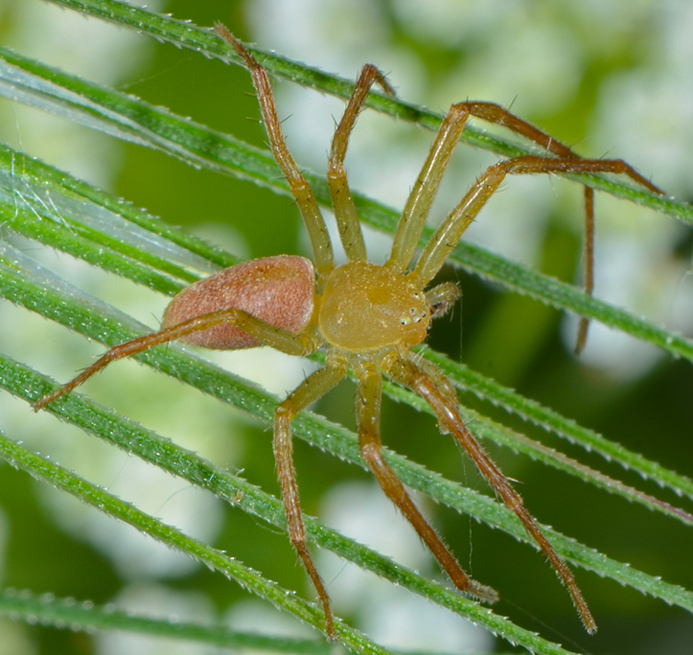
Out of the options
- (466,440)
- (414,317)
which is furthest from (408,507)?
(414,317)

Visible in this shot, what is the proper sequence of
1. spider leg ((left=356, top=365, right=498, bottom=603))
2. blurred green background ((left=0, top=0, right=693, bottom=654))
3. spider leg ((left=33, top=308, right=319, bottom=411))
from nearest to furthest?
spider leg ((left=33, top=308, right=319, bottom=411)) < spider leg ((left=356, top=365, right=498, bottom=603)) < blurred green background ((left=0, top=0, right=693, bottom=654))

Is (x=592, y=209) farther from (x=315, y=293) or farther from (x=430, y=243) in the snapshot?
(x=315, y=293)

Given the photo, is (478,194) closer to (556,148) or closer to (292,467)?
(556,148)

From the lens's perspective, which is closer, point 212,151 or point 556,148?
point 212,151

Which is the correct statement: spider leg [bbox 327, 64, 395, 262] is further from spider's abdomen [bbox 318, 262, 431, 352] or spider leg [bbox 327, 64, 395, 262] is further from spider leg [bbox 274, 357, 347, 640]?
spider leg [bbox 274, 357, 347, 640]

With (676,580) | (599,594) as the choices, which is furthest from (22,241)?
(676,580)

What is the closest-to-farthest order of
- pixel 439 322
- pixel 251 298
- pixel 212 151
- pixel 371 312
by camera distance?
pixel 212 151
pixel 251 298
pixel 371 312
pixel 439 322

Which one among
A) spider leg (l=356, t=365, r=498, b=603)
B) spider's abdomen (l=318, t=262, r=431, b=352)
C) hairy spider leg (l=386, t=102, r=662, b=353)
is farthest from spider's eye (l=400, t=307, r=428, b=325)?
spider leg (l=356, t=365, r=498, b=603)

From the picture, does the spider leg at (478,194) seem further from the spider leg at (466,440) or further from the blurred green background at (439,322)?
the blurred green background at (439,322)
